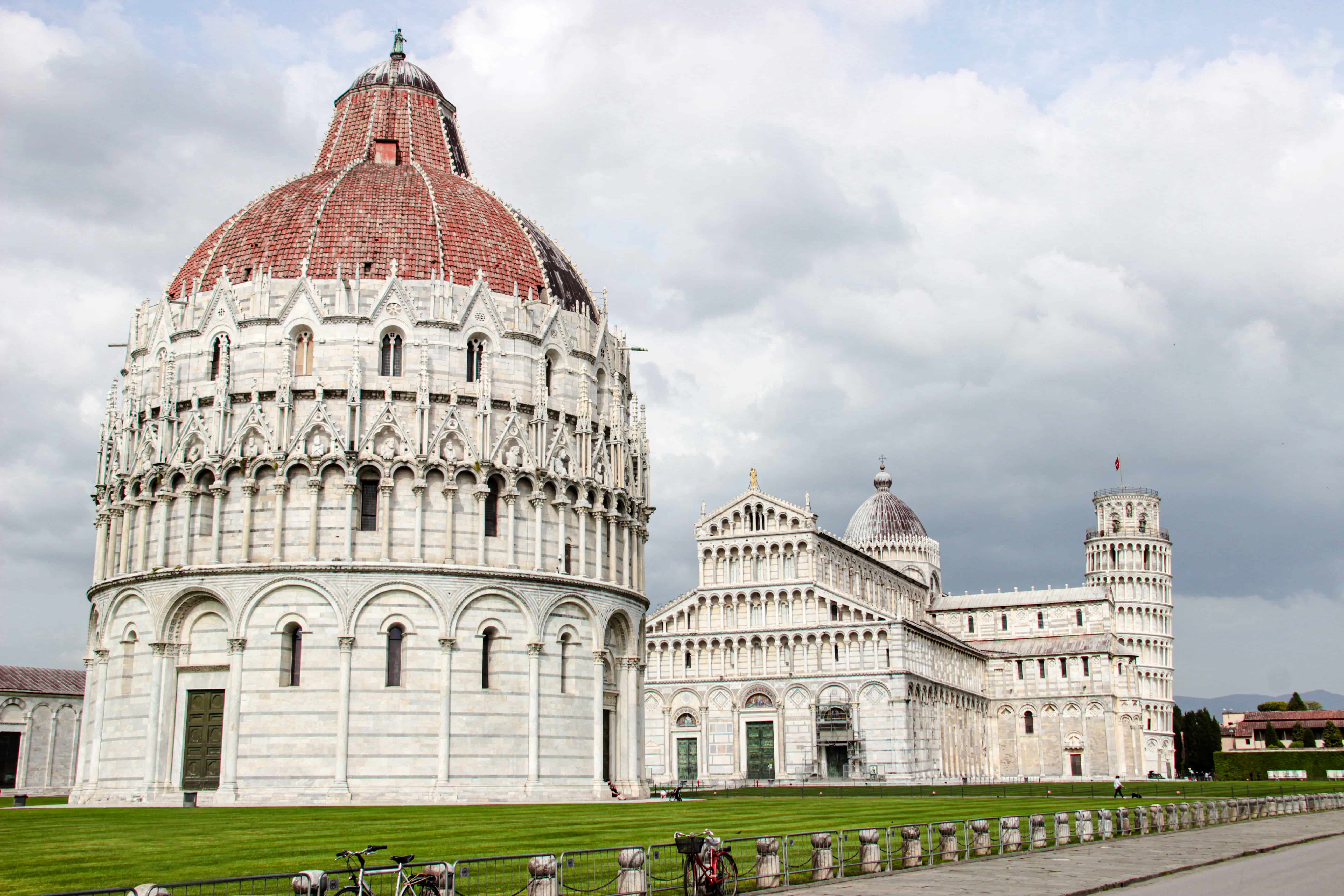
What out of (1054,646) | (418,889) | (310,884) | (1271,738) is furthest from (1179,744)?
(310,884)

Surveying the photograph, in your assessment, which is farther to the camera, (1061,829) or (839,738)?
(839,738)

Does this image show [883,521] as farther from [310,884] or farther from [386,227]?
[310,884]

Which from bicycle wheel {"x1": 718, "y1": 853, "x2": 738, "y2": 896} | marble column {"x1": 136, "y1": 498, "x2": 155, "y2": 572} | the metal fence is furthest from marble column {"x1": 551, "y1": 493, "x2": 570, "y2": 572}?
bicycle wheel {"x1": 718, "y1": 853, "x2": 738, "y2": 896}

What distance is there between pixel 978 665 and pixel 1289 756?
95.9 ft

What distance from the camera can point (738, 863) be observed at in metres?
22.5

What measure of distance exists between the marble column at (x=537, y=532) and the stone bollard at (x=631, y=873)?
31483mm

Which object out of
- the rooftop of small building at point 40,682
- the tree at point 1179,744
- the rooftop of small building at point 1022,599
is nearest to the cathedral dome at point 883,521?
the rooftop of small building at point 1022,599

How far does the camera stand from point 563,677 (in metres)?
50.3

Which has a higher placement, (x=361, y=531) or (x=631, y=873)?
(x=361, y=531)

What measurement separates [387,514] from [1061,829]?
2822cm

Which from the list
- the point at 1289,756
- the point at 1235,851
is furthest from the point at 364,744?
the point at 1289,756

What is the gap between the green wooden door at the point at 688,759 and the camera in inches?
3819

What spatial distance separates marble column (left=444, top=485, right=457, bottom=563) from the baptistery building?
0.39 feet

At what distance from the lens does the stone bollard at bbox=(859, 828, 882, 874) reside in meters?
22.0
